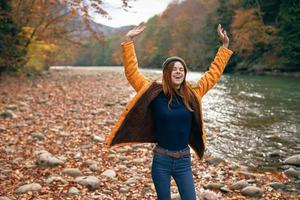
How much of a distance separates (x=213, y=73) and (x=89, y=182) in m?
3.65

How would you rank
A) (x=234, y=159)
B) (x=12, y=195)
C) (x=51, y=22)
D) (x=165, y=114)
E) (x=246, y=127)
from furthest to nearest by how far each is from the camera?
(x=51, y=22) → (x=246, y=127) → (x=234, y=159) → (x=12, y=195) → (x=165, y=114)

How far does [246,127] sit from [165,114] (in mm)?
10248

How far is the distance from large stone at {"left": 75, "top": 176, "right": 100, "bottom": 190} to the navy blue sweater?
3.06 m

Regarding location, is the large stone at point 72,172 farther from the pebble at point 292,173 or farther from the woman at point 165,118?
the pebble at point 292,173

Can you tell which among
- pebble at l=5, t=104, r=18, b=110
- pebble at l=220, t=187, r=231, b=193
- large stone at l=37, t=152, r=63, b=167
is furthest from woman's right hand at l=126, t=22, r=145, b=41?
pebble at l=5, t=104, r=18, b=110

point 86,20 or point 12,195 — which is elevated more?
point 86,20

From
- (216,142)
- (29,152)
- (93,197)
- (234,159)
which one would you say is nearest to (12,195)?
(93,197)

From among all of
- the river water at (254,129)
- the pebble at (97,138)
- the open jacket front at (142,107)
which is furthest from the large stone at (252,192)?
the pebble at (97,138)

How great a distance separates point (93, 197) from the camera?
6598 millimetres

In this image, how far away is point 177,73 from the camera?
13.8 feet

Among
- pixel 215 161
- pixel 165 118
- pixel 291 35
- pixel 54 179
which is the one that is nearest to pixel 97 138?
pixel 215 161

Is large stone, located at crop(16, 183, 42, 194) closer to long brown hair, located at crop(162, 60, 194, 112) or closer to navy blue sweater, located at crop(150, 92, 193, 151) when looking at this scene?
navy blue sweater, located at crop(150, 92, 193, 151)

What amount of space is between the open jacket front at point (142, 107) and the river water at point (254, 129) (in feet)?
16.6

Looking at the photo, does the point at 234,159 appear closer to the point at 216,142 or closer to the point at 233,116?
the point at 216,142
